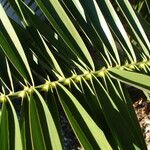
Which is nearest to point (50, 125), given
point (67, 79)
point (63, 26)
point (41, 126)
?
point (41, 126)

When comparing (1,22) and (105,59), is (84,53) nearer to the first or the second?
(105,59)

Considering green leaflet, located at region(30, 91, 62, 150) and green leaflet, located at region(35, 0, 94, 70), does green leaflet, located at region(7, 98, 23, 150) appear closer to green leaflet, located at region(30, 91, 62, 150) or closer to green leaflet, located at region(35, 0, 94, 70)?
green leaflet, located at region(30, 91, 62, 150)

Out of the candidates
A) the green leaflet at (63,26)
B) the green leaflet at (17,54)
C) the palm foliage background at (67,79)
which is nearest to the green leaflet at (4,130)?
the palm foliage background at (67,79)

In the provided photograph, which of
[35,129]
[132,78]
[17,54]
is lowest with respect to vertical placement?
[35,129]

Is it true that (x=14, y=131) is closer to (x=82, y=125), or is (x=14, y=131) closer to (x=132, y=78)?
(x=82, y=125)

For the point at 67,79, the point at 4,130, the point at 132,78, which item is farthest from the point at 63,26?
the point at 4,130

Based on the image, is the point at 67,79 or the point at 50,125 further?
the point at 67,79

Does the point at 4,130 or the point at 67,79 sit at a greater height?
the point at 67,79

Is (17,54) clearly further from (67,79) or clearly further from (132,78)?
(132,78)

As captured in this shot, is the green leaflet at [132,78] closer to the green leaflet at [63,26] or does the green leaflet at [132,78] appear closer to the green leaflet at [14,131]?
the green leaflet at [63,26]
